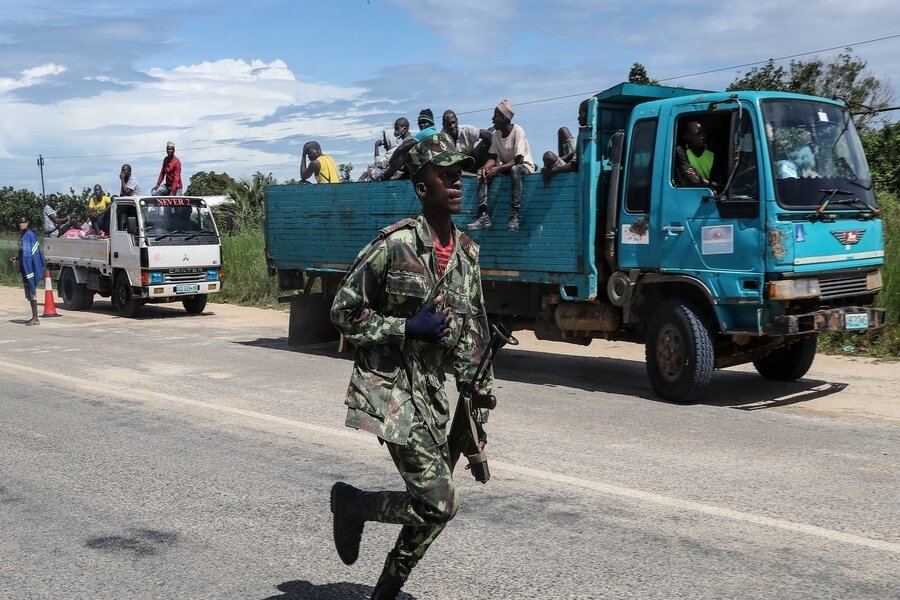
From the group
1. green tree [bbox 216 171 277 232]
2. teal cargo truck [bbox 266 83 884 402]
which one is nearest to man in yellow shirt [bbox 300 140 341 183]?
teal cargo truck [bbox 266 83 884 402]

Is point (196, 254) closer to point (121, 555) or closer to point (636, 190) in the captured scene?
point (636, 190)

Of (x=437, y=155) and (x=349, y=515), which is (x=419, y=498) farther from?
(x=437, y=155)

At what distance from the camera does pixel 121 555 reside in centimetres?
489

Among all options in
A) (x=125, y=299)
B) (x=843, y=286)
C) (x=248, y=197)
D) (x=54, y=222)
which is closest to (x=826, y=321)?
(x=843, y=286)

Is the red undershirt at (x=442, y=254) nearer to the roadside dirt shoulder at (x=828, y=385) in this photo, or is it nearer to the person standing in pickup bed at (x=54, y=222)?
the roadside dirt shoulder at (x=828, y=385)

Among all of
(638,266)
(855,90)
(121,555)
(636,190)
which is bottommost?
(121,555)

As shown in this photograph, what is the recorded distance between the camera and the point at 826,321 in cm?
818

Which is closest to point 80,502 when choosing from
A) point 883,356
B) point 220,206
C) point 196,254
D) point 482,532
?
point 482,532

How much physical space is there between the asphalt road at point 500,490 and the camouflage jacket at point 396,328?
44.3 inches

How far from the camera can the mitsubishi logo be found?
830 centimetres

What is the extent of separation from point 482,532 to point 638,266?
4529 millimetres

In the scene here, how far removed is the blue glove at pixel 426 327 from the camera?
350 centimetres

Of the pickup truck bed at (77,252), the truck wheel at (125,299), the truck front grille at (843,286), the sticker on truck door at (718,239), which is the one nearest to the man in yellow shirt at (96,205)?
the pickup truck bed at (77,252)

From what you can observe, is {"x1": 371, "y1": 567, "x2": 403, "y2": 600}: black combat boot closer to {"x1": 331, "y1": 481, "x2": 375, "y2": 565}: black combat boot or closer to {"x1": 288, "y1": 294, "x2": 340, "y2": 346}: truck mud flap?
{"x1": 331, "y1": 481, "x2": 375, "y2": 565}: black combat boot
